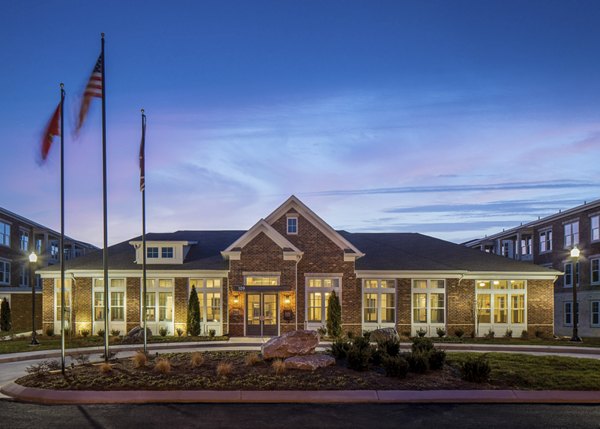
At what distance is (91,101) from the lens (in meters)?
19.4

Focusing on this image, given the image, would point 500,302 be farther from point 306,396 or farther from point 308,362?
point 306,396

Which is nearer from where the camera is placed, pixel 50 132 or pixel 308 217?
pixel 50 132

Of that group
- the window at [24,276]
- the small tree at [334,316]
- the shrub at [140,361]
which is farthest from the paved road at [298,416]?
the window at [24,276]

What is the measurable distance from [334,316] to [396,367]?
16468 mm

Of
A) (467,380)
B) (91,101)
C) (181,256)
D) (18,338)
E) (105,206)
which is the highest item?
(91,101)

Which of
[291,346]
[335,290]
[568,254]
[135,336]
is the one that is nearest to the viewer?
[291,346]

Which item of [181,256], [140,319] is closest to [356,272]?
[181,256]

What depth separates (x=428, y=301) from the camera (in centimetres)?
3541

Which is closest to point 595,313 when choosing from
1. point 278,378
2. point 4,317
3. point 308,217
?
point 308,217

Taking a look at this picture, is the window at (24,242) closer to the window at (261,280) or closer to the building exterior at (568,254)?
the window at (261,280)

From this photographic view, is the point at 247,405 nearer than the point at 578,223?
Yes

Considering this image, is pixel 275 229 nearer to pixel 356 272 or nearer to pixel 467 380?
pixel 356 272

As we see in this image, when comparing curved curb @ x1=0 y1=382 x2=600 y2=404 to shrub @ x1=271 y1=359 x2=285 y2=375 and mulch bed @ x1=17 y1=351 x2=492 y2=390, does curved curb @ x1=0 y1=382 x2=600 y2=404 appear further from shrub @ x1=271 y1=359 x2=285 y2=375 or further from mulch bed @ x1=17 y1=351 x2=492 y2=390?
shrub @ x1=271 y1=359 x2=285 y2=375

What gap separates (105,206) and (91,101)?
11.4ft
